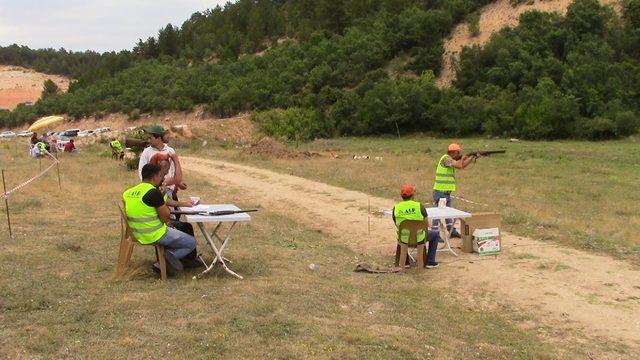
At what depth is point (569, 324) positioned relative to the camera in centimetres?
670

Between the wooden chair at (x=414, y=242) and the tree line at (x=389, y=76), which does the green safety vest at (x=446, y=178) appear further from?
the tree line at (x=389, y=76)

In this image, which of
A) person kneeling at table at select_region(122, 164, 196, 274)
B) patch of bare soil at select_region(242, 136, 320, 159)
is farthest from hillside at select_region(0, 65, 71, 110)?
person kneeling at table at select_region(122, 164, 196, 274)

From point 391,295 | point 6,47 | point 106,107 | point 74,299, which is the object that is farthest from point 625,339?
point 6,47

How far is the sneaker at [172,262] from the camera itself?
7637 mm

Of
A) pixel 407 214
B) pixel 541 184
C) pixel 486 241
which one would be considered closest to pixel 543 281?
pixel 486 241

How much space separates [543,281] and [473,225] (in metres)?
1.72

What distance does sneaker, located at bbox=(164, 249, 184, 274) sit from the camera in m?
7.64

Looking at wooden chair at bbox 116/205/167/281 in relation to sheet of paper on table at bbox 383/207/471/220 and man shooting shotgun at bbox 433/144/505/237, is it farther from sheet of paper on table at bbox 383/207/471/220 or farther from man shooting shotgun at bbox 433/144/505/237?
man shooting shotgun at bbox 433/144/505/237

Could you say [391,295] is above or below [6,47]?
below

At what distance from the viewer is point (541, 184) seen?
1980 centimetres

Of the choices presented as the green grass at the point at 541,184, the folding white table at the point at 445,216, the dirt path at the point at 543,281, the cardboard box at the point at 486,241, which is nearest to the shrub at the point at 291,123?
the green grass at the point at 541,184

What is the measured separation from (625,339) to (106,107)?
2705 inches

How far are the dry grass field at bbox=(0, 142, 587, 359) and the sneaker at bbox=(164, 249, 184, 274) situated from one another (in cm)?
13

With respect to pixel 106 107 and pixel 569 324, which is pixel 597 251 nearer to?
pixel 569 324
